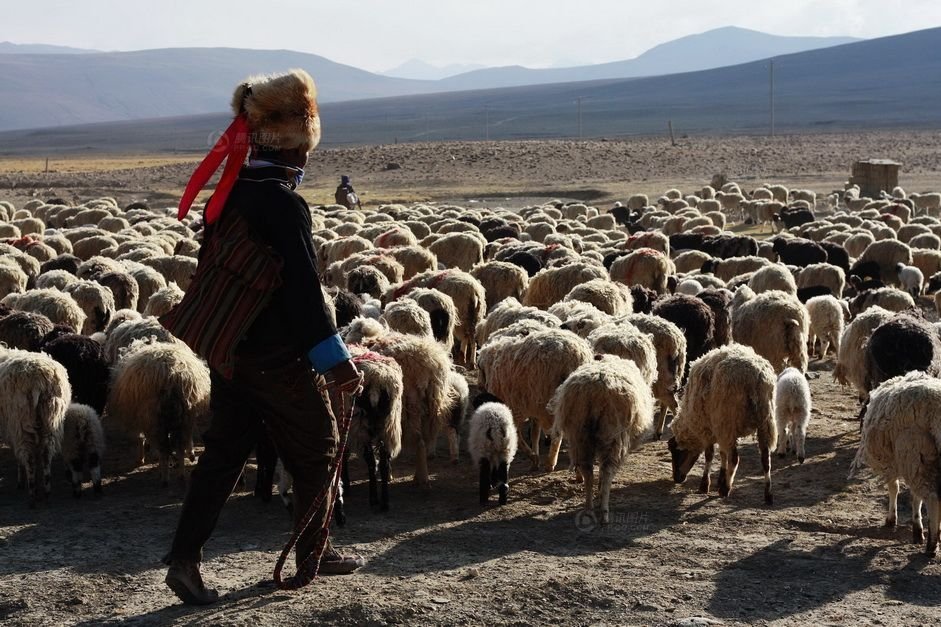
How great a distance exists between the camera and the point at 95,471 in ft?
24.9

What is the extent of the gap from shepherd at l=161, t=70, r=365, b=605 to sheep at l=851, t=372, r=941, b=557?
133 inches

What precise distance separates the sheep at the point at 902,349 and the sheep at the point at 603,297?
3.31m

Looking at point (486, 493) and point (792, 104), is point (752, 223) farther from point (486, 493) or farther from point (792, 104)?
point (792, 104)

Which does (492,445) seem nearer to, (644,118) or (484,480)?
(484,480)

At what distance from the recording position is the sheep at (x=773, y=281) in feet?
45.8

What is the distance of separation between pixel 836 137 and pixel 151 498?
294 feet

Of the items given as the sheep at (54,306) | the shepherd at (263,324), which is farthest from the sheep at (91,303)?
the shepherd at (263,324)

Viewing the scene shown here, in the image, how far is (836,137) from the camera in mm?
89562

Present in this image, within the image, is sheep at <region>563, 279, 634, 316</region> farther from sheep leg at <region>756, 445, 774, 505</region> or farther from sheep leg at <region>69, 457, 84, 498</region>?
sheep leg at <region>69, 457, 84, 498</region>

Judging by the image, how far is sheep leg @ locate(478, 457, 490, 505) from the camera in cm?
724

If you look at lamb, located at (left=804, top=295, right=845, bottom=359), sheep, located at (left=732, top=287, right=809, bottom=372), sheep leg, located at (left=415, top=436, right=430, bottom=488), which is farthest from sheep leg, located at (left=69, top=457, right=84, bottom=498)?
lamb, located at (left=804, top=295, right=845, bottom=359)

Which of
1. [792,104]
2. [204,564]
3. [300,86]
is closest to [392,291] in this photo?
[204,564]

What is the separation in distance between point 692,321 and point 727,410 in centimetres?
287

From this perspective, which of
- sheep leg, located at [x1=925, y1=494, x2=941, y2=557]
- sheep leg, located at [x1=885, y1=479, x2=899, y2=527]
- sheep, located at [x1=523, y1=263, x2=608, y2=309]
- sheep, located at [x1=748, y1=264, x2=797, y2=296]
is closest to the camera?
sheep leg, located at [x1=925, y1=494, x2=941, y2=557]
